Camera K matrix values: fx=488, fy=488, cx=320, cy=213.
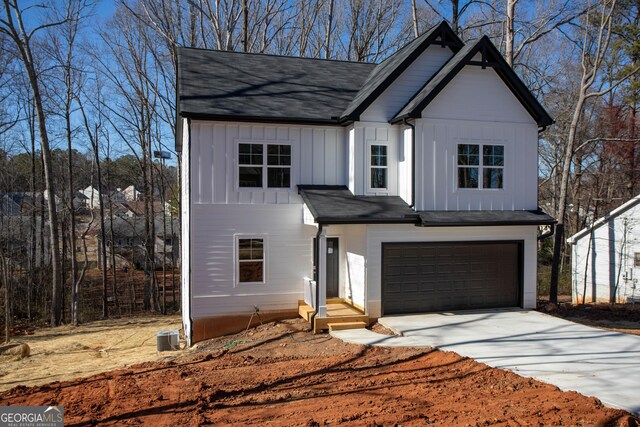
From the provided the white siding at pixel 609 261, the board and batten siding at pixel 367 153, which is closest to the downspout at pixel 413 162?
the board and batten siding at pixel 367 153

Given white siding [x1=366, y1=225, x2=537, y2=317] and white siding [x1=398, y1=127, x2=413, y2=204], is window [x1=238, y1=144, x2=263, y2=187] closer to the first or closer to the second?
white siding [x1=366, y1=225, x2=537, y2=317]

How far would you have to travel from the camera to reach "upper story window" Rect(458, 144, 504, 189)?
13820 millimetres

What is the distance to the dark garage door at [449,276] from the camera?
1343 cm

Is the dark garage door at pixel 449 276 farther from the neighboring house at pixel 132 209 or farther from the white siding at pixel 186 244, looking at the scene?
the neighboring house at pixel 132 209

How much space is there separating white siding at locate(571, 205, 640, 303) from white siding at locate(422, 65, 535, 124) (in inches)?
329

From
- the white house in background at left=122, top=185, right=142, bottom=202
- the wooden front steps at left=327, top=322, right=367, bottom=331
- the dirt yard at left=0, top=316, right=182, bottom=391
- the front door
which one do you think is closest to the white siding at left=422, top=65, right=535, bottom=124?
the front door

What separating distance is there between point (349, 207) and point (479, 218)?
143 inches

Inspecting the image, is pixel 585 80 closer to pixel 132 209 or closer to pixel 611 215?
pixel 611 215

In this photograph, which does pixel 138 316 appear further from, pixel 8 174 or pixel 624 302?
pixel 624 302

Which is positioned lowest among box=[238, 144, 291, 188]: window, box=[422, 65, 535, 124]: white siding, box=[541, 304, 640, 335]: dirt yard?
box=[541, 304, 640, 335]: dirt yard

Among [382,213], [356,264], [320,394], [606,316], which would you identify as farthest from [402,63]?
[606,316]

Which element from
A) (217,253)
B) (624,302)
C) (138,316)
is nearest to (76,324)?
(138,316)

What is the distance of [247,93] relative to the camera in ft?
47.6

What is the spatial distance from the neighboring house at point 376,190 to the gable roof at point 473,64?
0.13 feet
